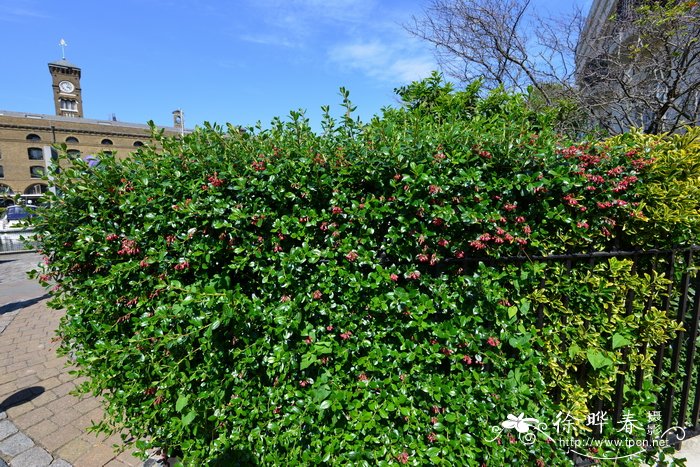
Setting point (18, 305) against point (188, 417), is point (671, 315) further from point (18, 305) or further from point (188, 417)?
point (18, 305)

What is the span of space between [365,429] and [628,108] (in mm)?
7793

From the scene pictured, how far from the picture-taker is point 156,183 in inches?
80.4

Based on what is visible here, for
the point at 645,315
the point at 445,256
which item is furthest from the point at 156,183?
the point at 645,315

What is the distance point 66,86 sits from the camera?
59.4 metres

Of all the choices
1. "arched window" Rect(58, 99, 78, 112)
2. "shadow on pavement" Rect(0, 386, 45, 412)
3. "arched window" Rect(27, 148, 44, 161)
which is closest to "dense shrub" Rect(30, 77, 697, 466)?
"shadow on pavement" Rect(0, 386, 45, 412)

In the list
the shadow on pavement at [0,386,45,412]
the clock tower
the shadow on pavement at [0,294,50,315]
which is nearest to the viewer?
the shadow on pavement at [0,386,45,412]

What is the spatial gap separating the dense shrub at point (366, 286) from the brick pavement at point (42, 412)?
1.07m

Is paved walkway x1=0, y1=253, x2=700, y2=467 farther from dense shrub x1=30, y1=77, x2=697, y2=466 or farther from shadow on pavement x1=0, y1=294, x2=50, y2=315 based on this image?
shadow on pavement x1=0, y1=294, x2=50, y2=315

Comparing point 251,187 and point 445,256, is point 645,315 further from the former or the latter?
point 251,187

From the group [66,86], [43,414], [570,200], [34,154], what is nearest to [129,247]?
[570,200]

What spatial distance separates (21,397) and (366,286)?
4.23 m

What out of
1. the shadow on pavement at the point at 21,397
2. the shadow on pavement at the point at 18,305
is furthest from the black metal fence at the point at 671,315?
the shadow on pavement at the point at 18,305

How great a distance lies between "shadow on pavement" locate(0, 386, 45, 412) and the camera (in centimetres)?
348

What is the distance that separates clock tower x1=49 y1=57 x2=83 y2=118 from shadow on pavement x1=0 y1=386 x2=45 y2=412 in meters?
73.3
